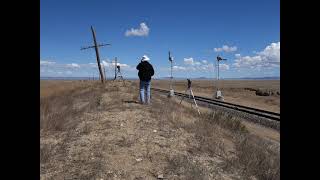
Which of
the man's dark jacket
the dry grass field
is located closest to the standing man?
the man's dark jacket

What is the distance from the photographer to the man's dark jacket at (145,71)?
14.8 meters

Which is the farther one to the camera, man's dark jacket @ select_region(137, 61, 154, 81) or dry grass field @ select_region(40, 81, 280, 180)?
man's dark jacket @ select_region(137, 61, 154, 81)

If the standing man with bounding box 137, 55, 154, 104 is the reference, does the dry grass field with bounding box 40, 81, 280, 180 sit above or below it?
below

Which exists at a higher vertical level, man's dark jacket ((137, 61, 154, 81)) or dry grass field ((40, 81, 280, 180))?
man's dark jacket ((137, 61, 154, 81))

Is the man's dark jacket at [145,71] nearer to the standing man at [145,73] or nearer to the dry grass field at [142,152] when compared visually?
the standing man at [145,73]

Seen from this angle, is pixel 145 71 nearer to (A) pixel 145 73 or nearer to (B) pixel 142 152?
(A) pixel 145 73

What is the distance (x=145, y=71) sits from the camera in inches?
587

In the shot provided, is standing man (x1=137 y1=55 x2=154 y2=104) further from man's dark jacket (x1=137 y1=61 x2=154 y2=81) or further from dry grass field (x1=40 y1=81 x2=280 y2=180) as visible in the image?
dry grass field (x1=40 y1=81 x2=280 y2=180)

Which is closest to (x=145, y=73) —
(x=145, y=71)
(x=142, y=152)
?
(x=145, y=71)

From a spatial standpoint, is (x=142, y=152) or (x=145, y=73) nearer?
(x=142, y=152)

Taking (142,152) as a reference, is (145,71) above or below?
above

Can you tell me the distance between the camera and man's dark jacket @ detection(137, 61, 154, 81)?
48.6ft
